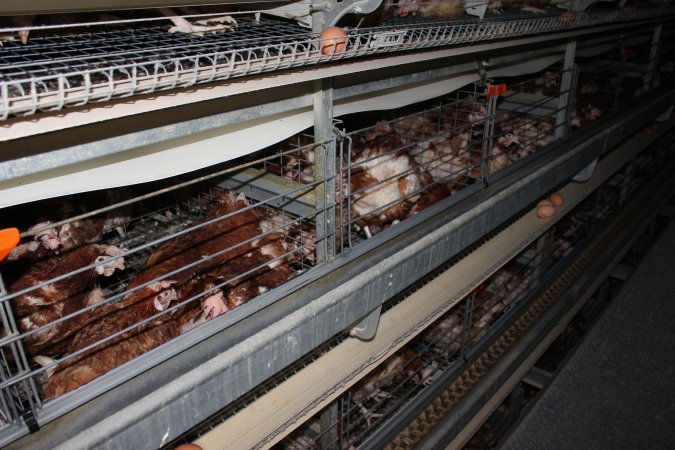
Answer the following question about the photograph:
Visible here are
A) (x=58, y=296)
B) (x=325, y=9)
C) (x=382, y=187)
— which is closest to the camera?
(x=325, y=9)

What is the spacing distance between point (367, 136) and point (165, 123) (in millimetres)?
1359

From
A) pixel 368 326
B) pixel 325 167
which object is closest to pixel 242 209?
pixel 325 167

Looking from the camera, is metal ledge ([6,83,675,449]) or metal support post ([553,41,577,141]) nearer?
metal ledge ([6,83,675,449])

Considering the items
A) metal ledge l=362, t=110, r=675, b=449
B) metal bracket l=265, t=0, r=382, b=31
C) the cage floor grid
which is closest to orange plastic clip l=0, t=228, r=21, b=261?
metal bracket l=265, t=0, r=382, b=31

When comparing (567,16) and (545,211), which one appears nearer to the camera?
(567,16)

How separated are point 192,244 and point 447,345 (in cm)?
131

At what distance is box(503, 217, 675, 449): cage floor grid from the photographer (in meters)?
2.13

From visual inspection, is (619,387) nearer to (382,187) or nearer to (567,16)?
(382,187)


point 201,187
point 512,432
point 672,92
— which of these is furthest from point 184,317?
point 672,92

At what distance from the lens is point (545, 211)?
2.13m

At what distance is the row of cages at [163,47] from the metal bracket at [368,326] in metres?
0.63

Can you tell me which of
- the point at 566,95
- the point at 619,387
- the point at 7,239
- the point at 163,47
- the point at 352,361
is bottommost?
the point at 619,387

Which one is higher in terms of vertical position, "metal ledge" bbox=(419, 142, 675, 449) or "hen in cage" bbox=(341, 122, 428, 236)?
"hen in cage" bbox=(341, 122, 428, 236)

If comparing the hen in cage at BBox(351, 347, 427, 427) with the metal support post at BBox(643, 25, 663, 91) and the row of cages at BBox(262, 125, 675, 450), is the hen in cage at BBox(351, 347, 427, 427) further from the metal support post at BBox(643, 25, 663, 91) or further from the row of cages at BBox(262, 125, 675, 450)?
the metal support post at BBox(643, 25, 663, 91)
